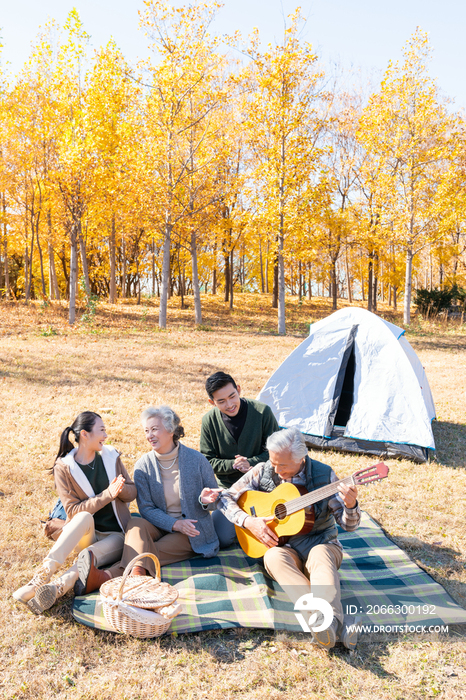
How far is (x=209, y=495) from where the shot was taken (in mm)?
3424

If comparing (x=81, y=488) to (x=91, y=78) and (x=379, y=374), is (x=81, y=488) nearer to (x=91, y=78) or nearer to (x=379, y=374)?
(x=379, y=374)

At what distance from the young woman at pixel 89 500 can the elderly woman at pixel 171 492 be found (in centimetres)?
17

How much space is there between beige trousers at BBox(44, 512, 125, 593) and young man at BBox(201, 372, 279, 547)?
32.6 inches

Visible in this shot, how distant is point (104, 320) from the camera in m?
16.4

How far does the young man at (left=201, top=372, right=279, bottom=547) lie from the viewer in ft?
13.0

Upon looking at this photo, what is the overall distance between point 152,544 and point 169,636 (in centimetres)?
67

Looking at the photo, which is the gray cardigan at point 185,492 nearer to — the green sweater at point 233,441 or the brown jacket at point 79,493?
the brown jacket at point 79,493

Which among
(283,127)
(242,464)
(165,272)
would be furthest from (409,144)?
(242,464)

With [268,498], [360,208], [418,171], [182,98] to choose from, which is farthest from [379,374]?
[360,208]

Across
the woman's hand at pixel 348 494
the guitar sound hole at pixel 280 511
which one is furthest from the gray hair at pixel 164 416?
the woman's hand at pixel 348 494

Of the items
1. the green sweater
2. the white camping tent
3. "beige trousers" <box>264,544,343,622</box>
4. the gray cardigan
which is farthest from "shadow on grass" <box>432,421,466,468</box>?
the gray cardigan

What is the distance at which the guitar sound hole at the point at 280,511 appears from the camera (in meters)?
3.24

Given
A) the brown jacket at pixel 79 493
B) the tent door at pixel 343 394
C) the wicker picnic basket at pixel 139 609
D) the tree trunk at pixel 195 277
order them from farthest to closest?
the tree trunk at pixel 195 277
the tent door at pixel 343 394
the brown jacket at pixel 79 493
the wicker picnic basket at pixel 139 609

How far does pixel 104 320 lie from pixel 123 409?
9.58 meters
